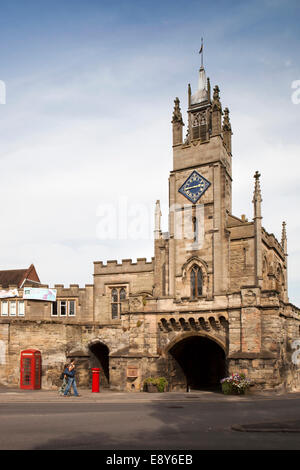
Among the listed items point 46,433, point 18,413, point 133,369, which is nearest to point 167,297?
point 133,369

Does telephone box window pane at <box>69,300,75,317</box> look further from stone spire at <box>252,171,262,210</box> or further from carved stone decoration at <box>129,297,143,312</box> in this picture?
stone spire at <box>252,171,262,210</box>

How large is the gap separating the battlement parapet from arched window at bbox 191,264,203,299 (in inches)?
245

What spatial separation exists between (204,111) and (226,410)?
22.0 m

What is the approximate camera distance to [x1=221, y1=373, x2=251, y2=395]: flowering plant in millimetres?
24250

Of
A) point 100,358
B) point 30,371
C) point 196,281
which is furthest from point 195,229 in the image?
point 30,371

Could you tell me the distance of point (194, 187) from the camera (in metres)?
31.3

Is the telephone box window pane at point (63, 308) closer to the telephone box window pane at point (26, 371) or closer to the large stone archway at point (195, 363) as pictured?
the telephone box window pane at point (26, 371)

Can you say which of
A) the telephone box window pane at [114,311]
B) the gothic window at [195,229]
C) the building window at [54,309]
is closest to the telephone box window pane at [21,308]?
Result: the building window at [54,309]

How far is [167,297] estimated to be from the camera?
29.7 m

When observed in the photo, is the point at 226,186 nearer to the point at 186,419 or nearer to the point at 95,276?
the point at 95,276

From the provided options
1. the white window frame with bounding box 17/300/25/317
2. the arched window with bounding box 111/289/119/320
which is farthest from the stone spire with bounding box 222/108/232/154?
the white window frame with bounding box 17/300/25/317

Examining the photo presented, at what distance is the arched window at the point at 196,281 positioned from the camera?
30073 millimetres

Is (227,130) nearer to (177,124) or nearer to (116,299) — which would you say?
(177,124)

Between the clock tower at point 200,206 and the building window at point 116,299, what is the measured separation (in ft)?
17.6
